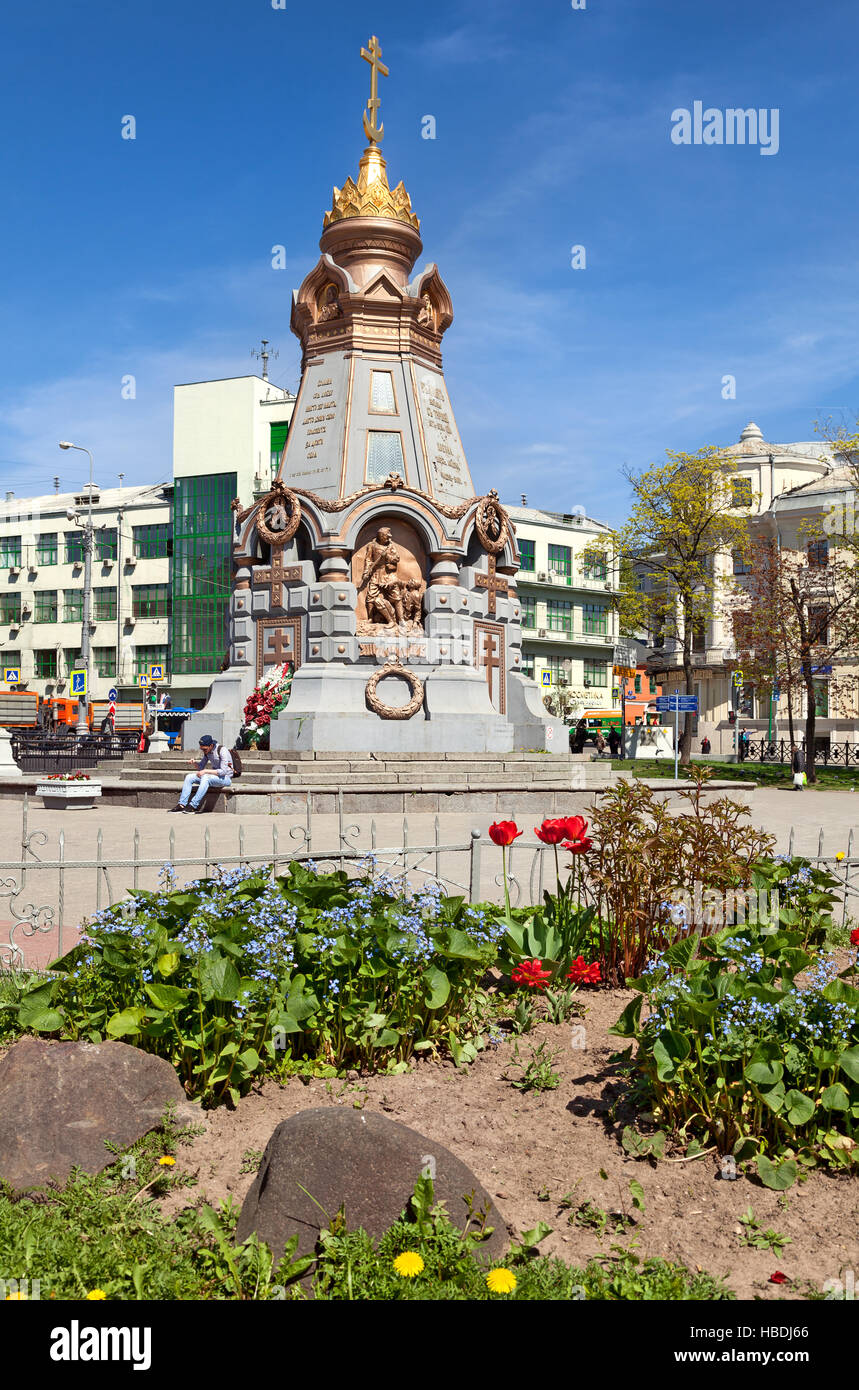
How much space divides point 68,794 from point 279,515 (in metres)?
7.75

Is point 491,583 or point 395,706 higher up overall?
point 491,583

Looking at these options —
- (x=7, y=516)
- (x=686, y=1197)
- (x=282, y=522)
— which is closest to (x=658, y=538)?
(x=282, y=522)

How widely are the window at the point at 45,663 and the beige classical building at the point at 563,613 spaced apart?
30.4 meters

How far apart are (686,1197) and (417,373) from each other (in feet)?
70.6

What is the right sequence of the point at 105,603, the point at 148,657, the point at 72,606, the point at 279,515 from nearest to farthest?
the point at 279,515 → the point at 148,657 → the point at 105,603 → the point at 72,606

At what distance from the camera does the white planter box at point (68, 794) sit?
A: 1813cm

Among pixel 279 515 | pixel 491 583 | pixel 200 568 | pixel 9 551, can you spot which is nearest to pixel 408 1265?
pixel 279 515

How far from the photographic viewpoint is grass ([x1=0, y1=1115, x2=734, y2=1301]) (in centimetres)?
322

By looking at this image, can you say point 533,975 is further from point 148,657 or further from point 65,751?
point 148,657

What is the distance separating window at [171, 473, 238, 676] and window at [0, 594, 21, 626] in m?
13.4

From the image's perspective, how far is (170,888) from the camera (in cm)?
652

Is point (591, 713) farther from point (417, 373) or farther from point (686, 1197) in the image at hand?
point (686, 1197)

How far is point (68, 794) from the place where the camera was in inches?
714

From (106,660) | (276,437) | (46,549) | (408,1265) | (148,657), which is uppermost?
(276,437)
